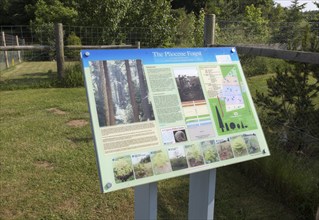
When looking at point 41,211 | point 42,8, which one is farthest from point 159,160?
point 42,8

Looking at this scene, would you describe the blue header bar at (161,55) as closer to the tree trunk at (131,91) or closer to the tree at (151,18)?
the tree trunk at (131,91)

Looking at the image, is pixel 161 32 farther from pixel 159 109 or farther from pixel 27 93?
pixel 159 109

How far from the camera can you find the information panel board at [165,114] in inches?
66.1

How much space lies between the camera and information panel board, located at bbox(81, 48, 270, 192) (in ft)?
5.51

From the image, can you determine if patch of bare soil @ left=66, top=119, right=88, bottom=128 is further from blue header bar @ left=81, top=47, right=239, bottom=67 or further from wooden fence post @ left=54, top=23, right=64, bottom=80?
blue header bar @ left=81, top=47, right=239, bottom=67

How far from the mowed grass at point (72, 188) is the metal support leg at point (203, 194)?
1.02 m

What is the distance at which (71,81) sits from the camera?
8.72 meters

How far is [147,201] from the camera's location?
1.86m

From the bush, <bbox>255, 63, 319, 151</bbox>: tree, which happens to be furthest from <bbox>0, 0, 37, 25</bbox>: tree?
<bbox>255, 63, 319, 151</bbox>: tree

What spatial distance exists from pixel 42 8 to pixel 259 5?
80.6ft

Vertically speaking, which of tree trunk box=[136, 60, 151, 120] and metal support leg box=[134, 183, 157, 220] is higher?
tree trunk box=[136, 60, 151, 120]

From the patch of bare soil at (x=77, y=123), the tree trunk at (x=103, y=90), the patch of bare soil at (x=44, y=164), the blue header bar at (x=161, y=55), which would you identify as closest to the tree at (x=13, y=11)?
the patch of bare soil at (x=77, y=123)

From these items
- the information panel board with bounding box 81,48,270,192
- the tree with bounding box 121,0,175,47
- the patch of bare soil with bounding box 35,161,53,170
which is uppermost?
the information panel board with bounding box 81,48,270,192

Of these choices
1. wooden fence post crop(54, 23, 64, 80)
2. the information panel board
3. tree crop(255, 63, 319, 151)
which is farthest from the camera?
wooden fence post crop(54, 23, 64, 80)
